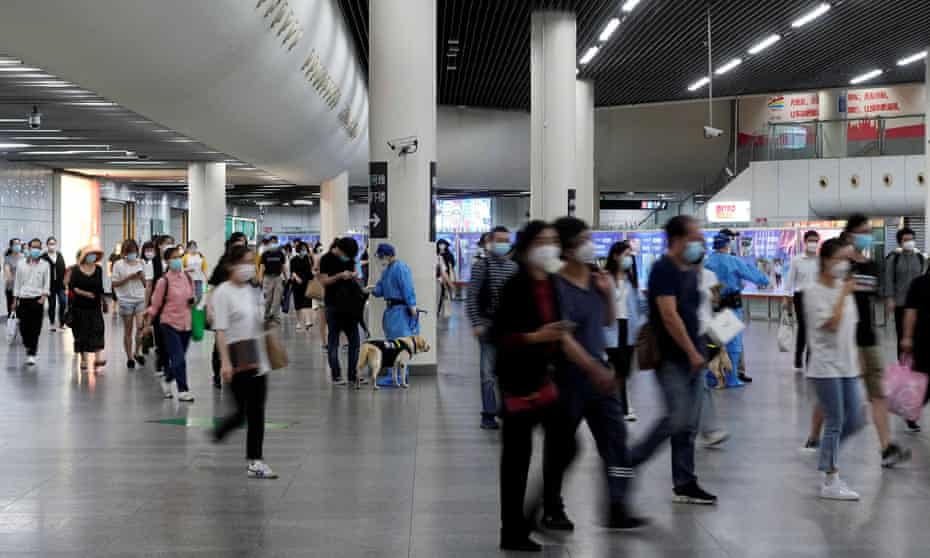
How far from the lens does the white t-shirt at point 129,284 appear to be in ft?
47.0

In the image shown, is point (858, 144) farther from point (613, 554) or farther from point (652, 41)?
point (613, 554)

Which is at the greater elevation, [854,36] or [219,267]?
[854,36]

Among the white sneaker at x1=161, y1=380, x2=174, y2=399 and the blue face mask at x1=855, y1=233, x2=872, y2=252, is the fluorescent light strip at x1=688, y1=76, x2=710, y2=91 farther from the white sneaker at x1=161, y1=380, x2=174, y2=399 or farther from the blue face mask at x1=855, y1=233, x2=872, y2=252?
the blue face mask at x1=855, y1=233, x2=872, y2=252

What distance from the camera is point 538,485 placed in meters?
5.64

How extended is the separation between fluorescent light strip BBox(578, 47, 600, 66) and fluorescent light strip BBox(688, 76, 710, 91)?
4.98 meters

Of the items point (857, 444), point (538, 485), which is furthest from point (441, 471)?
point (857, 444)

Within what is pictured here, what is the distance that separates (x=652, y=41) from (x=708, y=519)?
23.9 meters

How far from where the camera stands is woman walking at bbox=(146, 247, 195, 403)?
1121 cm

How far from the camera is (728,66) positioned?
32094mm

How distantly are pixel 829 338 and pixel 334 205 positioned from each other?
3590 cm

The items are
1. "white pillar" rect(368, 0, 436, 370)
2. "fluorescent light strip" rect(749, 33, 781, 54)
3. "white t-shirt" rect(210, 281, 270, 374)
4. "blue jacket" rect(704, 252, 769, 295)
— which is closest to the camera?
"white t-shirt" rect(210, 281, 270, 374)

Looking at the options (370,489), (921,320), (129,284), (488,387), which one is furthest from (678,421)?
(129,284)

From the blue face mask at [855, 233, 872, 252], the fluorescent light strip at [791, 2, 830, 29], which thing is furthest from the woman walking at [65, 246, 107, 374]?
the fluorescent light strip at [791, 2, 830, 29]

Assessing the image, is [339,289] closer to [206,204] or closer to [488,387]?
[488,387]
